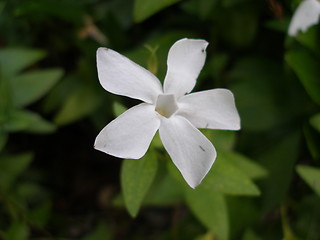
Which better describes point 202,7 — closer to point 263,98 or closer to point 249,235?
point 263,98

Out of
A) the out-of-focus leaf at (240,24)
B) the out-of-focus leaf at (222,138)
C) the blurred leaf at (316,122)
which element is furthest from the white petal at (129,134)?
the out-of-focus leaf at (240,24)

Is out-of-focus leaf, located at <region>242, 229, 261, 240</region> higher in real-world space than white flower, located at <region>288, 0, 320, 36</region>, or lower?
lower

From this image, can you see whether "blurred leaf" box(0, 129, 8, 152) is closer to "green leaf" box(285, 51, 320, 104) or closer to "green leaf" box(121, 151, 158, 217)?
"green leaf" box(121, 151, 158, 217)

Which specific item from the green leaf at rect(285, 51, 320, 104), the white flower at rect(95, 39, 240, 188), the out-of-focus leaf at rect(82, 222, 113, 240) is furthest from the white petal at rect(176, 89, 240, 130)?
the out-of-focus leaf at rect(82, 222, 113, 240)

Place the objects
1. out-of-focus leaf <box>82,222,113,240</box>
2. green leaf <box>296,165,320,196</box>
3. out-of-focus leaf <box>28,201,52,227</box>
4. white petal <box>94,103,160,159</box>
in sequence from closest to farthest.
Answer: white petal <box>94,103,160,159</box>
green leaf <box>296,165,320,196</box>
out-of-focus leaf <box>28,201,52,227</box>
out-of-focus leaf <box>82,222,113,240</box>

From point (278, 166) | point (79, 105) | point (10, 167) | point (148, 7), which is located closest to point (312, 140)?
point (278, 166)

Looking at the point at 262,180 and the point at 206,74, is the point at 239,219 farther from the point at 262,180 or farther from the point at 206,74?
the point at 206,74

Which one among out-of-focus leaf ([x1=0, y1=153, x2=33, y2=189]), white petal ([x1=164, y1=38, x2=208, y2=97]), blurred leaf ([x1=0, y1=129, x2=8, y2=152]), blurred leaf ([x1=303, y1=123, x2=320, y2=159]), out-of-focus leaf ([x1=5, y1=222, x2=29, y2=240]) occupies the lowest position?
out-of-focus leaf ([x1=5, y1=222, x2=29, y2=240])
